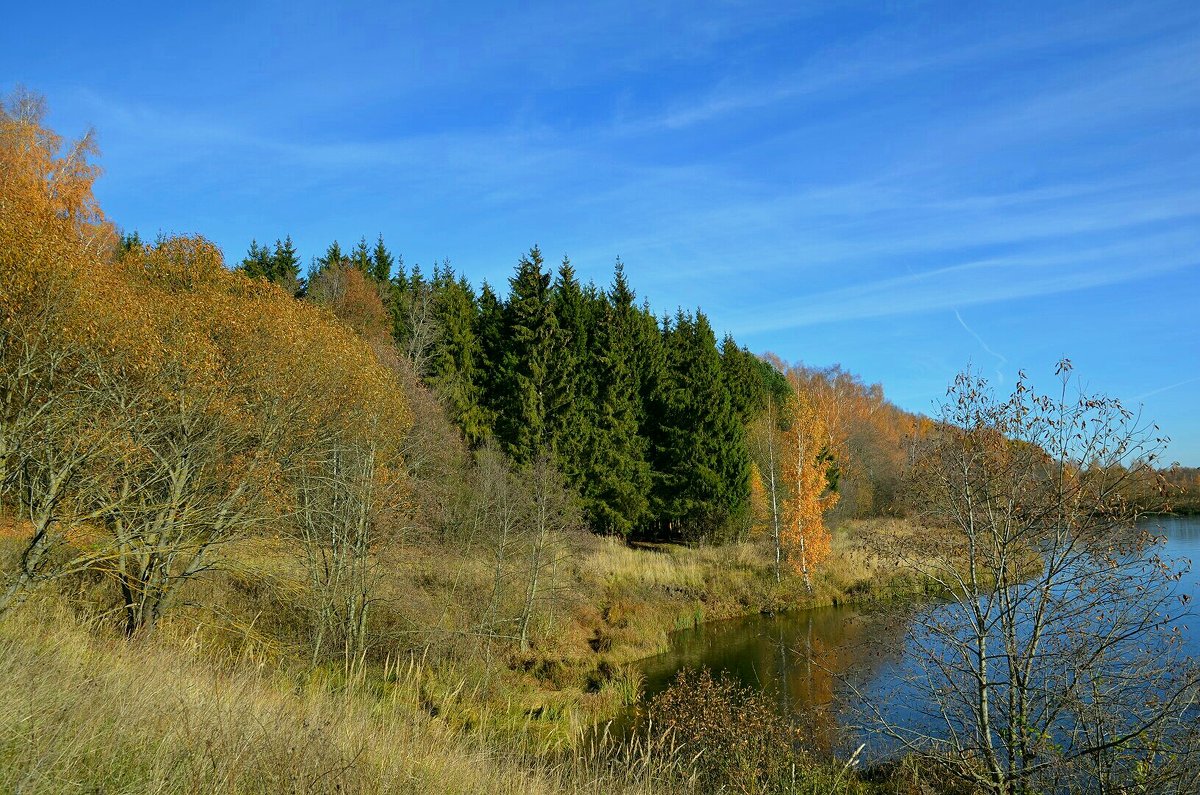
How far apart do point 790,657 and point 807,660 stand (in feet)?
17.0

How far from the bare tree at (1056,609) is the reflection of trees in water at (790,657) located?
5.00 meters

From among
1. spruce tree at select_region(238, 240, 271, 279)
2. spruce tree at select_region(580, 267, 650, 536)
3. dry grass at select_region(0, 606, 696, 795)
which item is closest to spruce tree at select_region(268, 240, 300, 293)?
spruce tree at select_region(238, 240, 271, 279)

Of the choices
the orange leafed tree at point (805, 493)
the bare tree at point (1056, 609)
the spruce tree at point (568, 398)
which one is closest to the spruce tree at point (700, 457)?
the orange leafed tree at point (805, 493)

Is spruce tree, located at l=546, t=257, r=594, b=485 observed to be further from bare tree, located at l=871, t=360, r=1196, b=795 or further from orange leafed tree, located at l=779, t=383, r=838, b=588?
bare tree, located at l=871, t=360, r=1196, b=795

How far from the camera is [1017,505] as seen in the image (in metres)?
8.90

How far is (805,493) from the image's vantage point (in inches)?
1264

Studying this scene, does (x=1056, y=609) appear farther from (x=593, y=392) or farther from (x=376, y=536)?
(x=593, y=392)

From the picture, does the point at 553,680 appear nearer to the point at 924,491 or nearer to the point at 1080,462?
the point at 924,491

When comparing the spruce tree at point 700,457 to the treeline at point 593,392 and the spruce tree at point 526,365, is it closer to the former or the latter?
the treeline at point 593,392

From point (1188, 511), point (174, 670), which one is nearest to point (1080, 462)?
point (174, 670)

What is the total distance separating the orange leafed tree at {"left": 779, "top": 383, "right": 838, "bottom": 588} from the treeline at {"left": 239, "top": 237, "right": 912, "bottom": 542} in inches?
66.7

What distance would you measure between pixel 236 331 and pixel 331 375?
7.65 ft

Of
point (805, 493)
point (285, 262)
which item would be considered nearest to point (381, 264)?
point (285, 262)

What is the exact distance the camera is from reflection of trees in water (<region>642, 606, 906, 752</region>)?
1639 cm
